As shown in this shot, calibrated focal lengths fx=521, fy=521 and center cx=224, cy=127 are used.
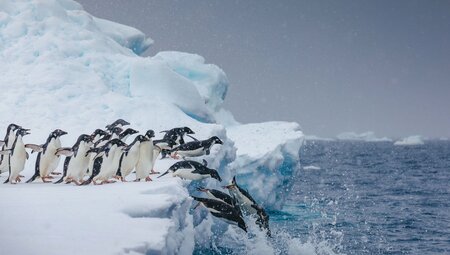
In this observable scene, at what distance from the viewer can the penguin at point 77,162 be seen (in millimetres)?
9898

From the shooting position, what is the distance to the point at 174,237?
6938mm

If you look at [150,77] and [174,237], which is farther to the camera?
[150,77]

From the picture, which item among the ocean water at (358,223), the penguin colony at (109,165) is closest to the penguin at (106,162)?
the penguin colony at (109,165)

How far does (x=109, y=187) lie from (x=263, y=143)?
1600cm

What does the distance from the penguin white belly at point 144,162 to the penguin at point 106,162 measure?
39cm

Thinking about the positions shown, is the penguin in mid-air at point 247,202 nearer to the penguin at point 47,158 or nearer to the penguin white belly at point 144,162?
the penguin white belly at point 144,162

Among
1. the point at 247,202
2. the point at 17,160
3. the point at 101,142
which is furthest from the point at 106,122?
the point at 247,202

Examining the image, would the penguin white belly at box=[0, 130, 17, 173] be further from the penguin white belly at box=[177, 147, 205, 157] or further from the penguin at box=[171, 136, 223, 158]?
the penguin white belly at box=[177, 147, 205, 157]

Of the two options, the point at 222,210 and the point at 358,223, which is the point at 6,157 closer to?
the point at 222,210

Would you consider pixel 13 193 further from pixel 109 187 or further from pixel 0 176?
pixel 0 176

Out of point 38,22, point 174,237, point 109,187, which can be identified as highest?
point 38,22

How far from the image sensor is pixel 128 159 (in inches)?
389

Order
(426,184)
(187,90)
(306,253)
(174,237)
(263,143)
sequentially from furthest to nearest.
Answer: (426,184)
(263,143)
(187,90)
(306,253)
(174,237)

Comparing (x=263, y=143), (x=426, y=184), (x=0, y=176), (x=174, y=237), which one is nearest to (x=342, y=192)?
(x=426, y=184)
